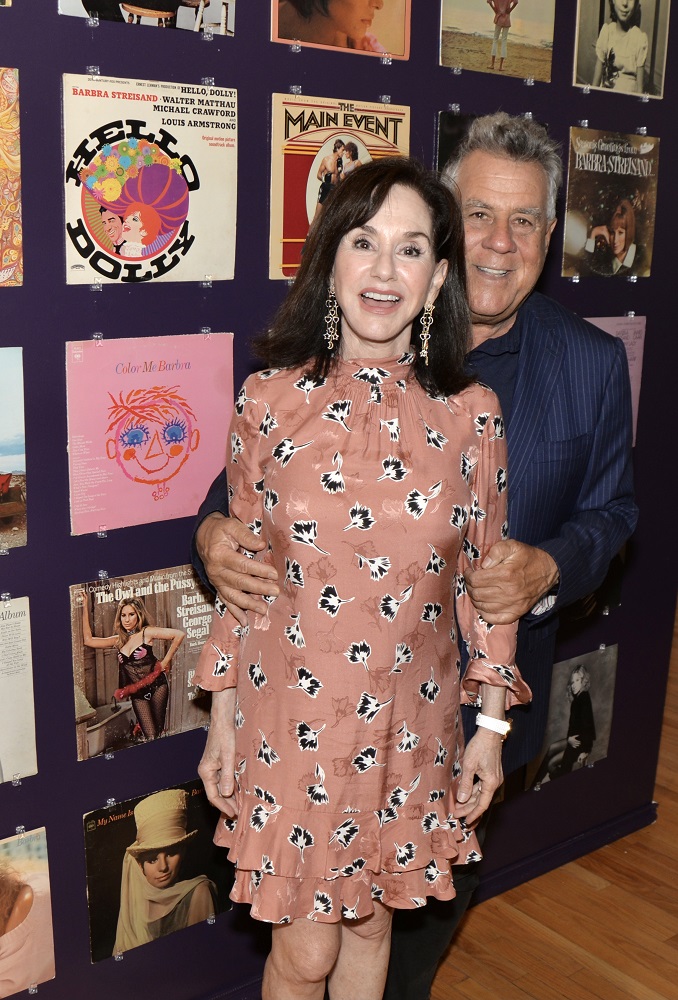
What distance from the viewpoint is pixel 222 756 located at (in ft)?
6.92

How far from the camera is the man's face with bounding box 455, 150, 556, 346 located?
2.30 m

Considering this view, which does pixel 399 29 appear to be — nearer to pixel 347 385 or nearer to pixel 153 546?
pixel 347 385

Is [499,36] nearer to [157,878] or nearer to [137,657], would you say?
[137,657]

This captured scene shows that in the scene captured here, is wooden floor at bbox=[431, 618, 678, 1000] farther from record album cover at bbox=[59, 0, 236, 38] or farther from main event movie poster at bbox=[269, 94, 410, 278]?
record album cover at bbox=[59, 0, 236, 38]

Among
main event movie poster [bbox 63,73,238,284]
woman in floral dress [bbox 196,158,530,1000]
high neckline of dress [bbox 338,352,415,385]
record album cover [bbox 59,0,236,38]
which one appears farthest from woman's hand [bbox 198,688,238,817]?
record album cover [bbox 59,0,236,38]

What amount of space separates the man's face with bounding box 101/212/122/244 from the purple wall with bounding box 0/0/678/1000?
0.10 m

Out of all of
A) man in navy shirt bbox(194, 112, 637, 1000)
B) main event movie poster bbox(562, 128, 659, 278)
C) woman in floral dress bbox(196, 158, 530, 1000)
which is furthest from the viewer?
main event movie poster bbox(562, 128, 659, 278)

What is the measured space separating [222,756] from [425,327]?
0.90 metres

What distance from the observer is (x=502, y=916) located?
323cm

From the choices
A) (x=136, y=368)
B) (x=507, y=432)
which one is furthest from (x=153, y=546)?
(x=507, y=432)

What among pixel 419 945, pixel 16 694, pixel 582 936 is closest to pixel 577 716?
pixel 582 936

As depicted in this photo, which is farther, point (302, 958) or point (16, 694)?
point (16, 694)

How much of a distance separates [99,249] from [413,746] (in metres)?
1.13

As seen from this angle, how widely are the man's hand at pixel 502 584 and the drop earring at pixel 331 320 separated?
0.49 m
